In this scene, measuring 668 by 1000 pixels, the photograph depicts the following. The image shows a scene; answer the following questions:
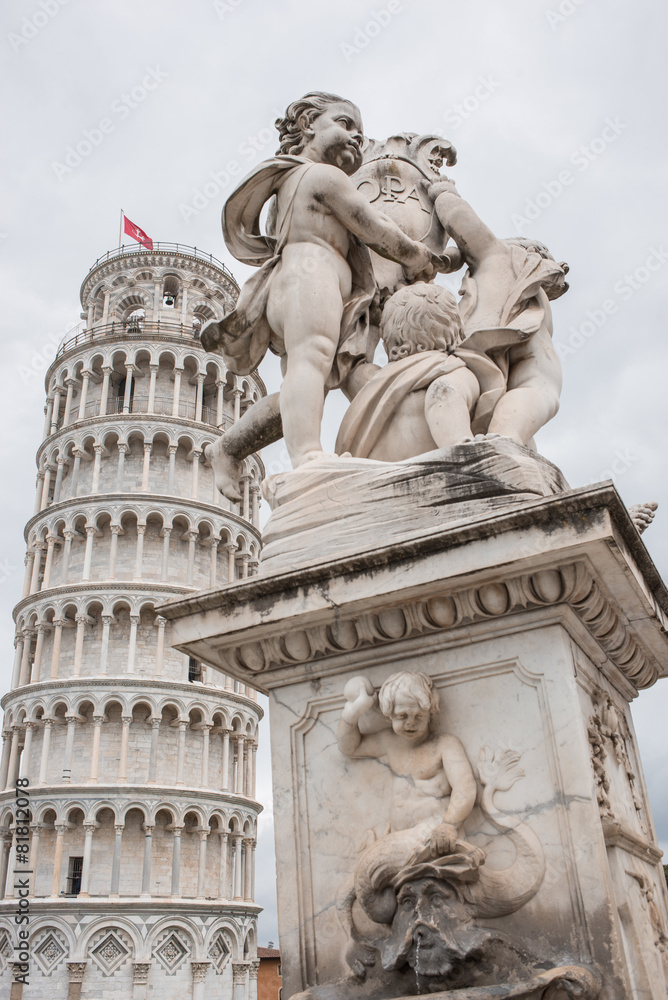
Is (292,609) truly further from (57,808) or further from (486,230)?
(57,808)

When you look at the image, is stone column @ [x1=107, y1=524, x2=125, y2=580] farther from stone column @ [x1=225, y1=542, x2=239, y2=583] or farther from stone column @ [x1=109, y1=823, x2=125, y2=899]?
stone column @ [x1=109, y1=823, x2=125, y2=899]

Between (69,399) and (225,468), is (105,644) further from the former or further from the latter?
(225,468)

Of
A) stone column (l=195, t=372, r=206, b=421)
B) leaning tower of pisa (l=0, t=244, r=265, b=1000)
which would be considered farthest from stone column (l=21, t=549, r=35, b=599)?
stone column (l=195, t=372, r=206, b=421)

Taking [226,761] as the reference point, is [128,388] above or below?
above

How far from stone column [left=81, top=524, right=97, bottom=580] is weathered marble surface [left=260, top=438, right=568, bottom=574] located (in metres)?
37.6

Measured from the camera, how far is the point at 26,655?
1561 inches

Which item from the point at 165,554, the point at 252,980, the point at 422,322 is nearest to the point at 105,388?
the point at 165,554

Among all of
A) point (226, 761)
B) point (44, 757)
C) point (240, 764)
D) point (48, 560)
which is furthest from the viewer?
point (48, 560)

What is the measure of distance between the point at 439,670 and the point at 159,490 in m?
39.3

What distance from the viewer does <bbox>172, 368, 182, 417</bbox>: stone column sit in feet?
140

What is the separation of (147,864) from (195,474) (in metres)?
16.6

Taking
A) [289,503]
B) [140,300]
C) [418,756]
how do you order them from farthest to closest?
[140,300]
[289,503]
[418,756]

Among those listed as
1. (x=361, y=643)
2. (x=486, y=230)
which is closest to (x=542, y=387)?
(x=486, y=230)

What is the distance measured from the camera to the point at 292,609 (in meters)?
2.81
